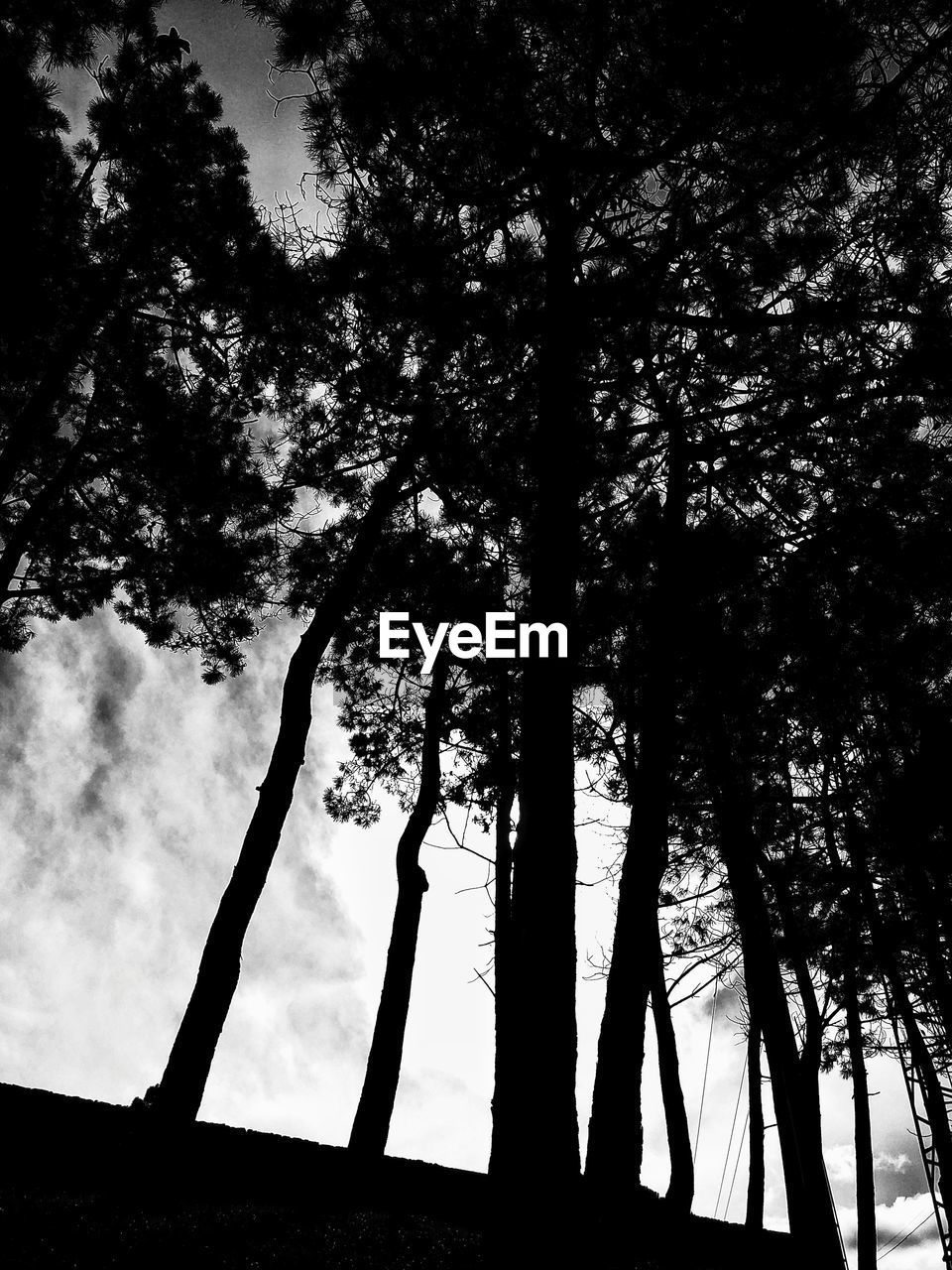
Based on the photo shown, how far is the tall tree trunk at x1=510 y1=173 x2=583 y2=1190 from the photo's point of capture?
377cm

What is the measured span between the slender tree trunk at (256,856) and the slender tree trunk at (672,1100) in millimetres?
5209

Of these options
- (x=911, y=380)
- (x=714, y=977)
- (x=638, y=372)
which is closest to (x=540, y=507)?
(x=638, y=372)

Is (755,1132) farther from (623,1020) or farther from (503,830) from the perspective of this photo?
(623,1020)

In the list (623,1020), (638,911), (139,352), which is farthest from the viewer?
(139,352)

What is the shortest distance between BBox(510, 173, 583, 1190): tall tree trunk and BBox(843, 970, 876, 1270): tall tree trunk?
9.05 meters

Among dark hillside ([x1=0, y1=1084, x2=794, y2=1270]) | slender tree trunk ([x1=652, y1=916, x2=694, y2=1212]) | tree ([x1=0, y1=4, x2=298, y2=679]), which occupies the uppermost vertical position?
tree ([x1=0, y1=4, x2=298, y2=679])

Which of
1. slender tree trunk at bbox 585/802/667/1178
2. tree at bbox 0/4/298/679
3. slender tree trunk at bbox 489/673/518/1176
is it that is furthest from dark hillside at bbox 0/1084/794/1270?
tree at bbox 0/4/298/679

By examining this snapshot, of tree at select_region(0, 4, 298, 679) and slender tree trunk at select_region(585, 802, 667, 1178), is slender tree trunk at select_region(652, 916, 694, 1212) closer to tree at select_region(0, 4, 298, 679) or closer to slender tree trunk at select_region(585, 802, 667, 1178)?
slender tree trunk at select_region(585, 802, 667, 1178)

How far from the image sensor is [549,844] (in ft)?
14.0

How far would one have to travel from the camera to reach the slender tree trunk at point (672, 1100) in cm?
989

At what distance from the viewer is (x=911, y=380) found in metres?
6.14

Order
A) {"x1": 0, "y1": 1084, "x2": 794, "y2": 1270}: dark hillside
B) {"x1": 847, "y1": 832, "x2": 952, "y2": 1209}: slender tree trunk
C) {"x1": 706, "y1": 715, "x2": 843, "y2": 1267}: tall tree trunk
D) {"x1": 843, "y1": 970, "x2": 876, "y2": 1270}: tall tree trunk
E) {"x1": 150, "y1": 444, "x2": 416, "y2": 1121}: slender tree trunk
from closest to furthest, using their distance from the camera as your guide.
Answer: {"x1": 0, "y1": 1084, "x2": 794, "y2": 1270}: dark hillside
{"x1": 150, "y1": 444, "x2": 416, "y2": 1121}: slender tree trunk
{"x1": 706, "y1": 715, "x2": 843, "y2": 1267}: tall tree trunk
{"x1": 847, "y1": 832, "x2": 952, "y2": 1209}: slender tree trunk
{"x1": 843, "y1": 970, "x2": 876, "y2": 1270}: tall tree trunk

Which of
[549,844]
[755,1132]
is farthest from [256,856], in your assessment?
[755,1132]

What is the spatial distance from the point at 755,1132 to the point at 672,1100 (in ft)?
9.03
